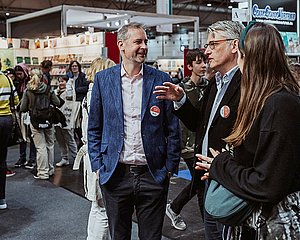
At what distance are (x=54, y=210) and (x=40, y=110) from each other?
1685mm

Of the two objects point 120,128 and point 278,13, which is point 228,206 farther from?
point 278,13

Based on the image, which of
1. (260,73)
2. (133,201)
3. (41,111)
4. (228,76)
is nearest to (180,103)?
(228,76)

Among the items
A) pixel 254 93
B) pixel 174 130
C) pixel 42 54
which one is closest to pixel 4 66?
pixel 42 54

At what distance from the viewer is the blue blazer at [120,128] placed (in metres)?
2.50

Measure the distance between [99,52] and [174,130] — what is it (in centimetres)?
710

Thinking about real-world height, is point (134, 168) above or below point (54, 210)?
above

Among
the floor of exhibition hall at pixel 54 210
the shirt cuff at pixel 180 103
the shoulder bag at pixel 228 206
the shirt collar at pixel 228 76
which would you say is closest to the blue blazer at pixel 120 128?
the shirt cuff at pixel 180 103

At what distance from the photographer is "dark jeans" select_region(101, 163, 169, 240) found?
2.51m

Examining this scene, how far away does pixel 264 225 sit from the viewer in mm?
1615

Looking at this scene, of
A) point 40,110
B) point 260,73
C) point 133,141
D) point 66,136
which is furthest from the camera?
point 66,136

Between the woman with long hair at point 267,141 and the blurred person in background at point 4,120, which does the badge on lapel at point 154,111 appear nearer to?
the woman with long hair at point 267,141

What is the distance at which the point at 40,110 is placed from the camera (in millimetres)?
6035

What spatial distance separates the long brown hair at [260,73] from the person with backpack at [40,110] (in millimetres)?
4714

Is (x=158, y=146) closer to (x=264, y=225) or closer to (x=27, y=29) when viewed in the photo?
(x=264, y=225)
